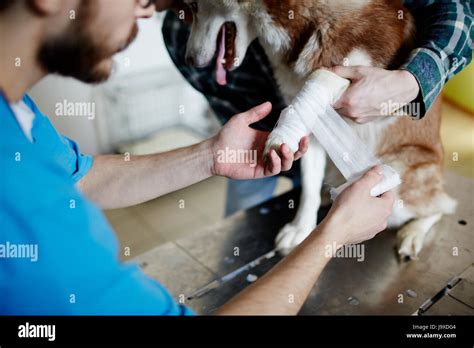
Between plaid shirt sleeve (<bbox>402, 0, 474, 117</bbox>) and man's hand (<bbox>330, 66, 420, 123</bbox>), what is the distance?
2 cm

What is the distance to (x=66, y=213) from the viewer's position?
535 millimetres

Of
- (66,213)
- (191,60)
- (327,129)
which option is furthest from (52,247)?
(191,60)

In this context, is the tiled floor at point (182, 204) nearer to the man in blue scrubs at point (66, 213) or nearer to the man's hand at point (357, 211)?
the man in blue scrubs at point (66, 213)

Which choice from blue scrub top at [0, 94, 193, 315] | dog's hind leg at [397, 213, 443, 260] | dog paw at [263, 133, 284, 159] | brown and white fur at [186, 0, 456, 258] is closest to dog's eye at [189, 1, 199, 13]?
brown and white fur at [186, 0, 456, 258]

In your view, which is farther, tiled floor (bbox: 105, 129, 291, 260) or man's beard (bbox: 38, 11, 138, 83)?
tiled floor (bbox: 105, 129, 291, 260)

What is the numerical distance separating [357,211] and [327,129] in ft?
0.52

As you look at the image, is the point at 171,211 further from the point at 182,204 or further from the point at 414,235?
the point at 414,235

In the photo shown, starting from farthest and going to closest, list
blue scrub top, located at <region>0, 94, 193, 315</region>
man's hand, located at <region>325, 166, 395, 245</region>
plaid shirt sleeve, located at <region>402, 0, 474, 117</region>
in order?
1. plaid shirt sleeve, located at <region>402, 0, 474, 117</region>
2. man's hand, located at <region>325, 166, 395, 245</region>
3. blue scrub top, located at <region>0, 94, 193, 315</region>

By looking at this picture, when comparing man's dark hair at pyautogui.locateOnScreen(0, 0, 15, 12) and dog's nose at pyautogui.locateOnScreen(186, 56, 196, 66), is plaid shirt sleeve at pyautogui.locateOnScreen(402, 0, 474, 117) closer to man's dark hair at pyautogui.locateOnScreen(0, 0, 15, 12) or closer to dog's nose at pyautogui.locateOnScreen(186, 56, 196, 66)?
dog's nose at pyautogui.locateOnScreen(186, 56, 196, 66)

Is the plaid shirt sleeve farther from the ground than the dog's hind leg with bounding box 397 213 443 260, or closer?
farther from the ground

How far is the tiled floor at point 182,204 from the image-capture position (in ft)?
3.34

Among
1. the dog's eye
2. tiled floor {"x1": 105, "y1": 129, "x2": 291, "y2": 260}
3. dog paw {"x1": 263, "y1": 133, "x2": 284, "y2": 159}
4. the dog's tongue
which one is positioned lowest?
tiled floor {"x1": 105, "y1": 129, "x2": 291, "y2": 260}

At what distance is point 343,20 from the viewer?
2.97 feet

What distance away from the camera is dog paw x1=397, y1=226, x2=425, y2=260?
1.00 meters
